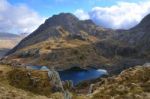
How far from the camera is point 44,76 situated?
65250 mm

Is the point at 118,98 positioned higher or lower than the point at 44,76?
lower

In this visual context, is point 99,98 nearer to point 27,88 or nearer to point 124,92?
point 124,92

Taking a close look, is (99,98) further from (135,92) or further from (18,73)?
(18,73)

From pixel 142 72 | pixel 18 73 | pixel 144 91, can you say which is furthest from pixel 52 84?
pixel 142 72

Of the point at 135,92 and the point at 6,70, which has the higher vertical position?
the point at 6,70

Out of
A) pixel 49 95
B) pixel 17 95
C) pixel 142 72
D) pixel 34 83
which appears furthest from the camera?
pixel 142 72

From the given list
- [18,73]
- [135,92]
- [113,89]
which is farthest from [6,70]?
[135,92]

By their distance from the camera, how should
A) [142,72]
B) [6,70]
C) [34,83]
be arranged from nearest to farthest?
1. [34,83]
2. [6,70]
3. [142,72]

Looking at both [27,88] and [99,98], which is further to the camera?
[99,98]

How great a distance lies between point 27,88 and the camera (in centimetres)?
5612

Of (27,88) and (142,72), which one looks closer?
(27,88)

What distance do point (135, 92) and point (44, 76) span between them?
1828 centimetres

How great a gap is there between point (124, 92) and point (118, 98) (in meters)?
4.79

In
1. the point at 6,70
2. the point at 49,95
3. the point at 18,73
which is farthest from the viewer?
the point at 6,70
